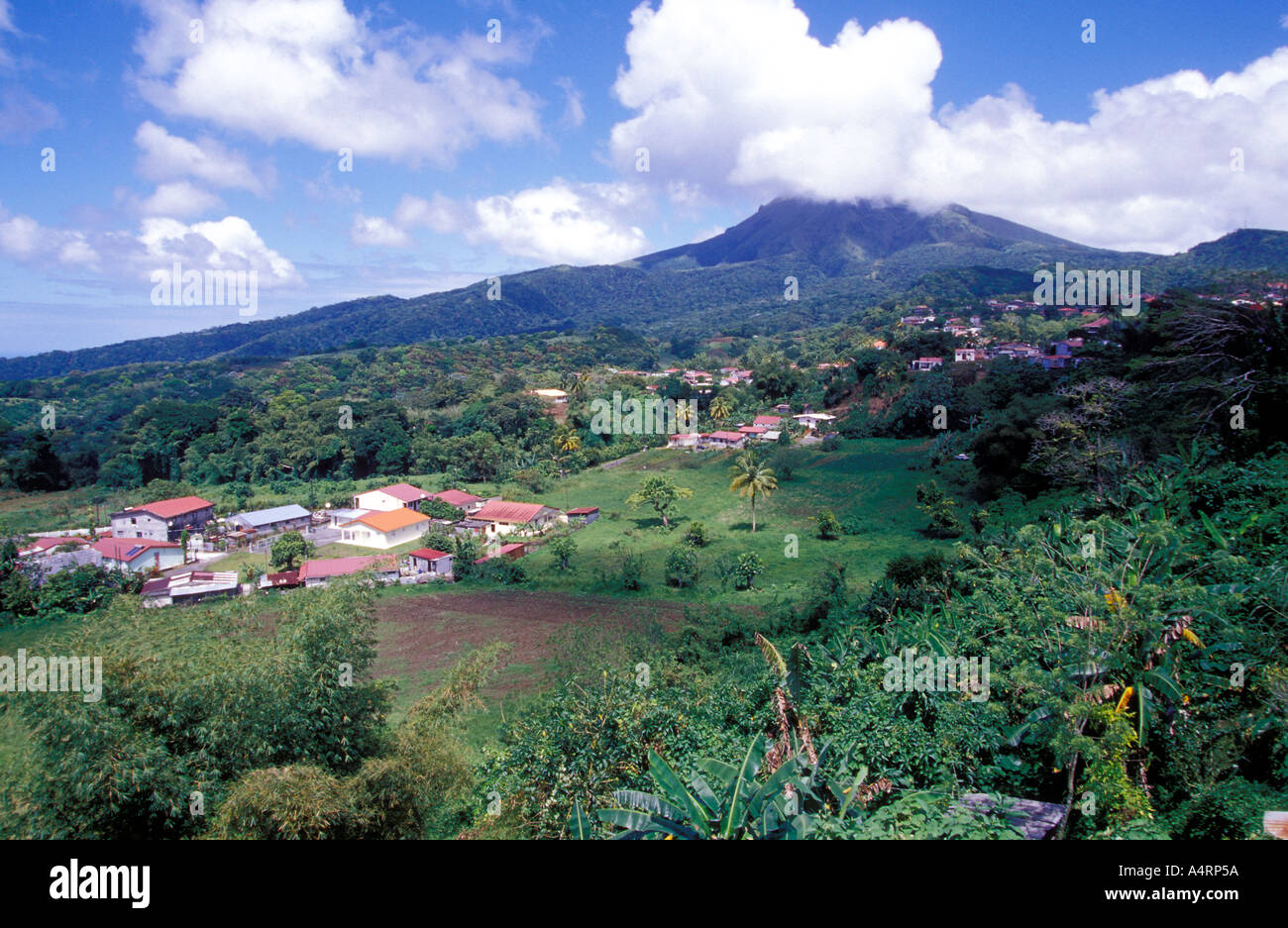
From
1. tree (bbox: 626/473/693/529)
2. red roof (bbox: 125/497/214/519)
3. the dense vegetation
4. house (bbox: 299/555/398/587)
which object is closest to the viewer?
the dense vegetation

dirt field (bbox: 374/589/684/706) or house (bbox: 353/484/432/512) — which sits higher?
house (bbox: 353/484/432/512)

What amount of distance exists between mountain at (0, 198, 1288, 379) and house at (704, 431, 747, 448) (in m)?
57.6

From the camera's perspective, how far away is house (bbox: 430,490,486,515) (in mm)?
28578

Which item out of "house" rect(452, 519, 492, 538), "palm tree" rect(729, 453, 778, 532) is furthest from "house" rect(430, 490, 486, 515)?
"palm tree" rect(729, 453, 778, 532)

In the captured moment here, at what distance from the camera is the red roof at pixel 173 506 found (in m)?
26.0

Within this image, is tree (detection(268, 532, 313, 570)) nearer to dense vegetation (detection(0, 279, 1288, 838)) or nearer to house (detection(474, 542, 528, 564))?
house (detection(474, 542, 528, 564))

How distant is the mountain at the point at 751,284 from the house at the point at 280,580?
7477cm

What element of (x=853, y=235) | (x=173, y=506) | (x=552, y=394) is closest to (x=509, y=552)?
(x=173, y=506)

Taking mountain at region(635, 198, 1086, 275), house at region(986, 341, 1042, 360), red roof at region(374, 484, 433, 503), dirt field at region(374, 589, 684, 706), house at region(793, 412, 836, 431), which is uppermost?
mountain at region(635, 198, 1086, 275)

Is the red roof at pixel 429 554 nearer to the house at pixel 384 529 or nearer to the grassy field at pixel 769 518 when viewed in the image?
the house at pixel 384 529

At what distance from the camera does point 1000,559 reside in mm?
8828

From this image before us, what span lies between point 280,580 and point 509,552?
6.87 metres

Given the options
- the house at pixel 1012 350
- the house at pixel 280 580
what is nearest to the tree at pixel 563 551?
the house at pixel 280 580
